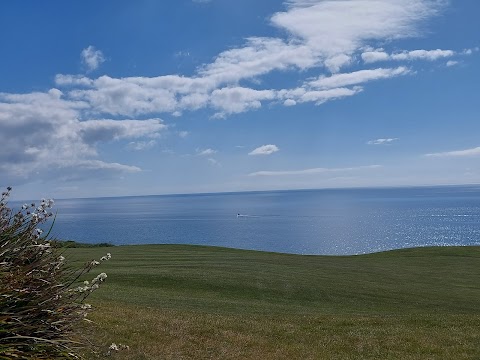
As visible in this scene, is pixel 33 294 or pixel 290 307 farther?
pixel 290 307

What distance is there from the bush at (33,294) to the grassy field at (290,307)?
4124 mm

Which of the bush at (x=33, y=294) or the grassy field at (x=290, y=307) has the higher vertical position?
the bush at (x=33, y=294)

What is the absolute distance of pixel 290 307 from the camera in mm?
23719

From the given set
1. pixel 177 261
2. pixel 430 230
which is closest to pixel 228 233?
pixel 430 230

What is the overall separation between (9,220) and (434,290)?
29777mm

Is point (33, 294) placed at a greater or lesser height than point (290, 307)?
greater

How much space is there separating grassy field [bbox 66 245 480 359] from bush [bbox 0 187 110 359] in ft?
13.5

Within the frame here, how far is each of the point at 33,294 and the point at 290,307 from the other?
18.4m

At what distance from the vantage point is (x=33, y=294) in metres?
6.84

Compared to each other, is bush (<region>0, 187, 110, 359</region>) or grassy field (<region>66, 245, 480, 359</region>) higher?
bush (<region>0, 187, 110, 359</region>)

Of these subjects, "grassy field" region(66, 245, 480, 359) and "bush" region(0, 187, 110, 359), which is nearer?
"bush" region(0, 187, 110, 359)

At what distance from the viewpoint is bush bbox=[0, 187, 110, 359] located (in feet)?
20.7

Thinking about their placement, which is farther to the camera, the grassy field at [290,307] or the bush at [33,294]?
the grassy field at [290,307]

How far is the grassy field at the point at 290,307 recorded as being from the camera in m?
13.3
